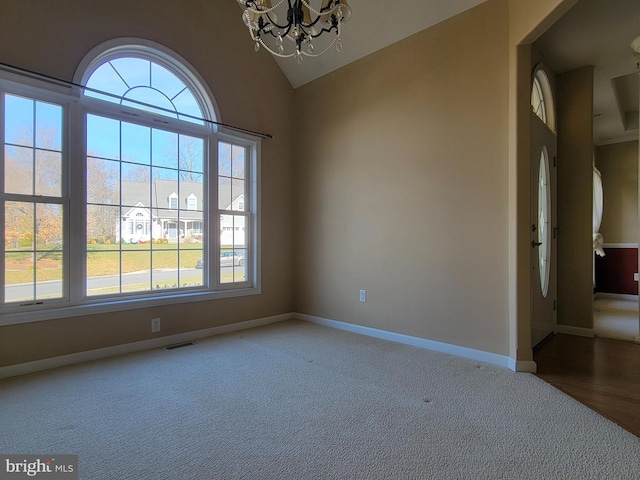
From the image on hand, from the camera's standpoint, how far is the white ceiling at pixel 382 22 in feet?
9.96

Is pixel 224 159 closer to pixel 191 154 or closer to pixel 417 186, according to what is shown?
pixel 191 154

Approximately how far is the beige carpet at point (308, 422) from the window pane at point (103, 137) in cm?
186

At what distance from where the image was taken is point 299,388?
2314mm

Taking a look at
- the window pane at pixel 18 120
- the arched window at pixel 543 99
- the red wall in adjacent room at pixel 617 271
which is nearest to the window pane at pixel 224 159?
the window pane at pixel 18 120

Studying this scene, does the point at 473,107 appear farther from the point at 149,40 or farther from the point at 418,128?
the point at 149,40

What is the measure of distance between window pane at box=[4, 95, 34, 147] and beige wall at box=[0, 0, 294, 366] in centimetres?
29

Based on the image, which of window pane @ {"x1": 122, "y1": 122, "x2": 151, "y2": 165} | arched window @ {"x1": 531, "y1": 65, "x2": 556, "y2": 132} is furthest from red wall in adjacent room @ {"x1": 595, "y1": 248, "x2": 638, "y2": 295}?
window pane @ {"x1": 122, "y1": 122, "x2": 151, "y2": 165}

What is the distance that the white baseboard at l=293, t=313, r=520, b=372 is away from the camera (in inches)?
108

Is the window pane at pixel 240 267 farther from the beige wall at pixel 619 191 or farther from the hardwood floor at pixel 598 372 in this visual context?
the beige wall at pixel 619 191

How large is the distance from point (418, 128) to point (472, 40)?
0.84 metres

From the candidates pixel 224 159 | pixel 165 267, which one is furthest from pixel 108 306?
pixel 224 159

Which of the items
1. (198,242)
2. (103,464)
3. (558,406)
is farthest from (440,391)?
(198,242)

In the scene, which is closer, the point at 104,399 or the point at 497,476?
the point at 497,476

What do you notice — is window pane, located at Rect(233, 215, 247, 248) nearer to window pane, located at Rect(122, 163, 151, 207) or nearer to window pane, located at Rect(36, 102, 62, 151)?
window pane, located at Rect(122, 163, 151, 207)
